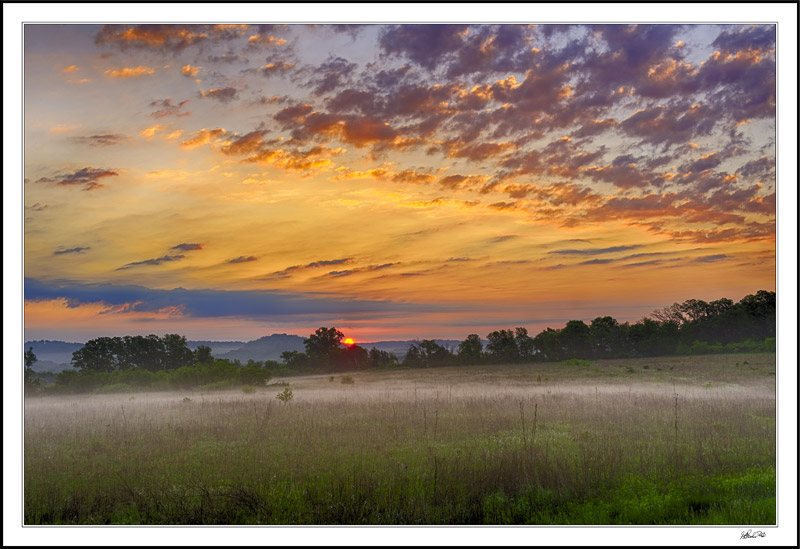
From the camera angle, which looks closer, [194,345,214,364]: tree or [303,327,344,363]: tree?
[194,345,214,364]: tree

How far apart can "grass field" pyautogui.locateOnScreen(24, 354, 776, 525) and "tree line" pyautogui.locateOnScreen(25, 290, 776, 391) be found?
5335mm

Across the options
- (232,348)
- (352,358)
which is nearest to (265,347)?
(232,348)

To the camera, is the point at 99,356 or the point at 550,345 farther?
the point at 550,345

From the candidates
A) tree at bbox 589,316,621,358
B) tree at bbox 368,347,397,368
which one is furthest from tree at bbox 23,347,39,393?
tree at bbox 589,316,621,358

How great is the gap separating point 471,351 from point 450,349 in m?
3.19

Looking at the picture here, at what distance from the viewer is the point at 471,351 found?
155 ft

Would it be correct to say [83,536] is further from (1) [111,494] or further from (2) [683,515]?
(2) [683,515]

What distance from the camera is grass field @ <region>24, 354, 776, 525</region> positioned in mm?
7836

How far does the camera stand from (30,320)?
401 inches

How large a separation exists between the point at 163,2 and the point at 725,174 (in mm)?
12169

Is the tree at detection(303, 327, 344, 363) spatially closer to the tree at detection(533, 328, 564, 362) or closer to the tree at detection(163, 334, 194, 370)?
the tree at detection(163, 334, 194, 370)

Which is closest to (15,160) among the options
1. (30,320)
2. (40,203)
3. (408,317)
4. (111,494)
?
(40,203)

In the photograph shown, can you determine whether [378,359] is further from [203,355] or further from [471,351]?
[203,355]

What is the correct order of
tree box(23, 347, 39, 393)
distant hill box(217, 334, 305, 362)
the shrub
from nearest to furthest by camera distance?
tree box(23, 347, 39, 393) → distant hill box(217, 334, 305, 362) → the shrub
